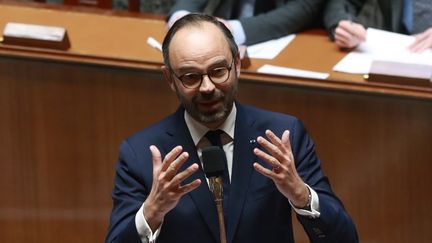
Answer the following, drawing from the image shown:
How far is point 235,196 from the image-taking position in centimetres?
118

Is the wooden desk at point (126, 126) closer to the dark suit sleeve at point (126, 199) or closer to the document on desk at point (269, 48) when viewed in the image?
the document on desk at point (269, 48)

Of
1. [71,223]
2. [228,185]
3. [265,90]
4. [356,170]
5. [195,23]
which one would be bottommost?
[71,223]

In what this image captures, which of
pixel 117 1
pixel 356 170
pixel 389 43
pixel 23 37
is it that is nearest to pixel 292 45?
pixel 389 43

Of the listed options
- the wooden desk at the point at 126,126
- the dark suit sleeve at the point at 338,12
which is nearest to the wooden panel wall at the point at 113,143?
the wooden desk at the point at 126,126

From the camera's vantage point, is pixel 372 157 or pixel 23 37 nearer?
pixel 372 157

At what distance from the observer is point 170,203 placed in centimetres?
109

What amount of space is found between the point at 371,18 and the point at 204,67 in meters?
0.88

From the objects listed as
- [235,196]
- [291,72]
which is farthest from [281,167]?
[291,72]

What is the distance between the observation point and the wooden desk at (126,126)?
5.47 ft

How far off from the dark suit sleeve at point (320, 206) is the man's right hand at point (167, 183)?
0.15m

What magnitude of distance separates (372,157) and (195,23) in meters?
0.61

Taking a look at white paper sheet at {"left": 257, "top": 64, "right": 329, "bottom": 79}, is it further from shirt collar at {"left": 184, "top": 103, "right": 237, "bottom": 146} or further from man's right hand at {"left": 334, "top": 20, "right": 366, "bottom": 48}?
shirt collar at {"left": 184, "top": 103, "right": 237, "bottom": 146}

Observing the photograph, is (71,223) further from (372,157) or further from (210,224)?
(210,224)

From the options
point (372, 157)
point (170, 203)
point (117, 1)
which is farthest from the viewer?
point (117, 1)
